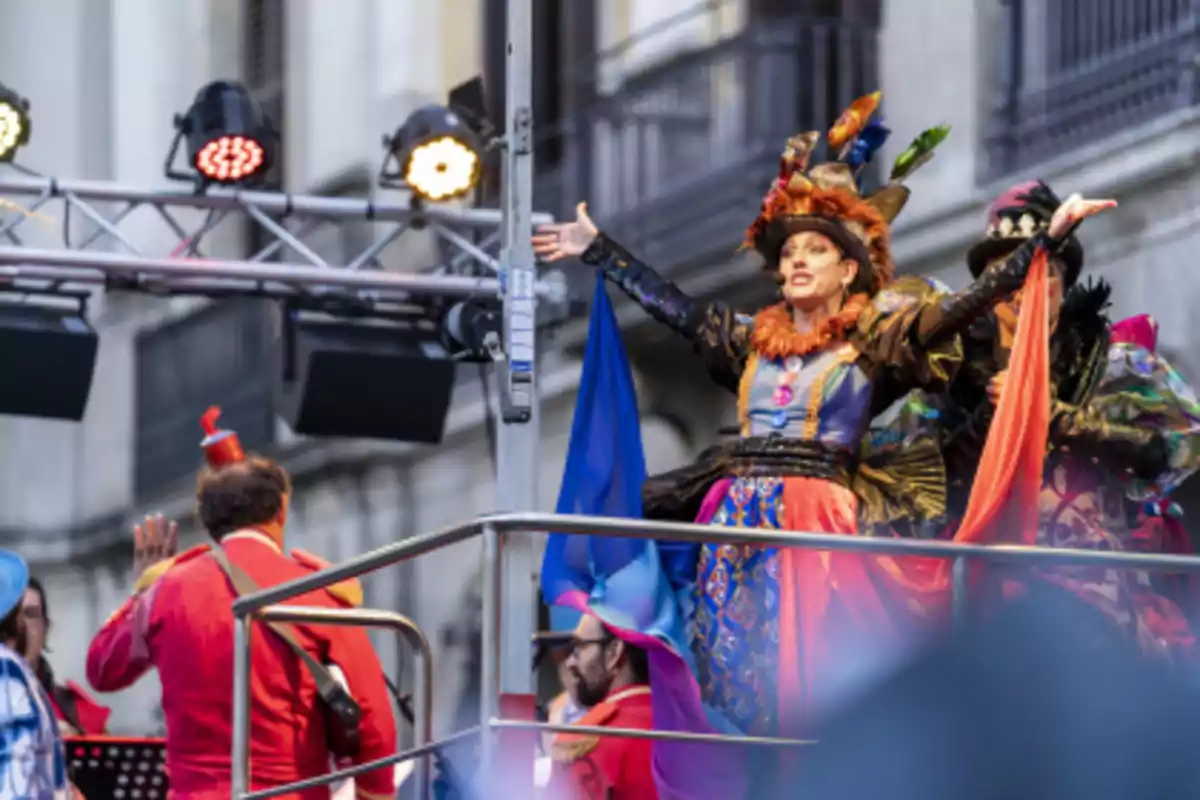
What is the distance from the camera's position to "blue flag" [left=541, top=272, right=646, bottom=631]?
6.51 m

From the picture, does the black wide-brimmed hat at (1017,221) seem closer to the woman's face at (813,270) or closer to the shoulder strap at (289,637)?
the woman's face at (813,270)

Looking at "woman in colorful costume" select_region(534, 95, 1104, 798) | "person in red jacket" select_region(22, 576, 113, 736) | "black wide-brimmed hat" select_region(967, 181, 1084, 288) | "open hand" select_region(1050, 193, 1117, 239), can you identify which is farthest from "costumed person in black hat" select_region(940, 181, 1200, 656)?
"person in red jacket" select_region(22, 576, 113, 736)

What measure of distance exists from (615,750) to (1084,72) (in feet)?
15.1

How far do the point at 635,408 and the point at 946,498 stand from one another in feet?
2.45

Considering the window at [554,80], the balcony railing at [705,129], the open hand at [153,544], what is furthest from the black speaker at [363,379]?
the open hand at [153,544]

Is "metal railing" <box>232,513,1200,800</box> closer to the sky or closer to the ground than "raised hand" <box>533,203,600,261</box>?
closer to the ground

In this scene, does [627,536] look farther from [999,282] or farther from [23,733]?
[23,733]

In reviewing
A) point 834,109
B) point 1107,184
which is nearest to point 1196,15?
point 1107,184

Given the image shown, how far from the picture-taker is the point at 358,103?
1471 cm

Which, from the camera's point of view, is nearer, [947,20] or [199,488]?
[199,488]

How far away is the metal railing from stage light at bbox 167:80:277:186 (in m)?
4.60

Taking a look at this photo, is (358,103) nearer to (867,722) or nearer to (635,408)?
(635,408)

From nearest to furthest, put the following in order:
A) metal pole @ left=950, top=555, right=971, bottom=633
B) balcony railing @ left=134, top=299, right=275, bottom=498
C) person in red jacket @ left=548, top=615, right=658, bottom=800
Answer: metal pole @ left=950, top=555, right=971, bottom=633 → person in red jacket @ left=548, top=615, right=658, bottom=800 → balcony railing @ left=134, top=299, right=275, bottom=498

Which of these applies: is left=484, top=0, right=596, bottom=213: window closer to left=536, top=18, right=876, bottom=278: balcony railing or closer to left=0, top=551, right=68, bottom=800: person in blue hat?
left=536, top=18, right=876, bottom=278: balcony railing
